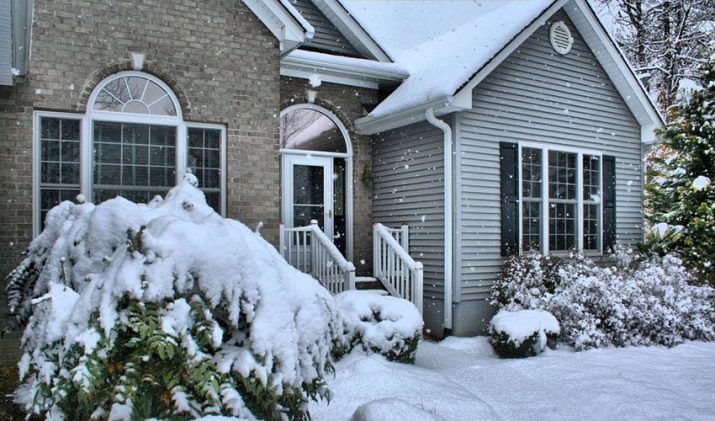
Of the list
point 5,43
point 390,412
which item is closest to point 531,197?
point 390,412

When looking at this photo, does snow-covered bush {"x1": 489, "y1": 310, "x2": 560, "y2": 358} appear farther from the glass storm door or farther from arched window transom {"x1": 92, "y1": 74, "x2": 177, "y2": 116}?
arched window transom {"x1": 92, "y1": 74, "x2": 177, "y2": 116}

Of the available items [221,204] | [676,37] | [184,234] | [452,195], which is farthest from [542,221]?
[676,37]

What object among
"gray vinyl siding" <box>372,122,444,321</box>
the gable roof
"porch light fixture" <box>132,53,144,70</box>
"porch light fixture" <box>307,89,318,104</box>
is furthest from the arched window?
"gray vinyl siding" <box>372,122,444,321</box>

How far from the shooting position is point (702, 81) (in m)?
11.0

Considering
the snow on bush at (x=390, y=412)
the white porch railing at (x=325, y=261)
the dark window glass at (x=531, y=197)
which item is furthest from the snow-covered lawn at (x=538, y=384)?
the dark window glass at (x=531, y=197)

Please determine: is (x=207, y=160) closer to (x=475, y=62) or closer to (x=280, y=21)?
(x=280, y=21)

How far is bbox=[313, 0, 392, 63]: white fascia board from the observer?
35.9ft

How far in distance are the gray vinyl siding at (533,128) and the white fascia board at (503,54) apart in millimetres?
446

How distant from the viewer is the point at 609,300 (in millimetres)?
8258

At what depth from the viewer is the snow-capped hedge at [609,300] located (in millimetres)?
8305

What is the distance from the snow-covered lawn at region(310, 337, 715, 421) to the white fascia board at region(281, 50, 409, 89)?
4.82 m

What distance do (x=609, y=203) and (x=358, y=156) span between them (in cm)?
480

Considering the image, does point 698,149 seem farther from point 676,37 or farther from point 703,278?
point 676,37

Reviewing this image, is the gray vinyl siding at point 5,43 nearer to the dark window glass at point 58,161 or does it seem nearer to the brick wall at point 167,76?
the brick wall at point 167,76
